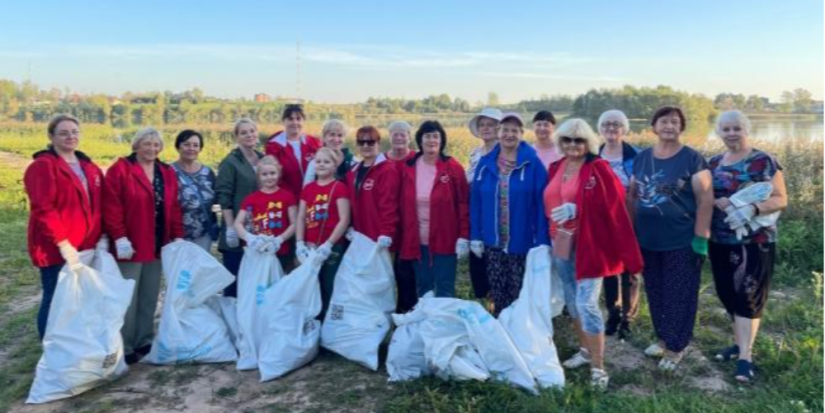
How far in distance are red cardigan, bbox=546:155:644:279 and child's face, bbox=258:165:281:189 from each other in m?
1.90

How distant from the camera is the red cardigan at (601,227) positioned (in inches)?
113

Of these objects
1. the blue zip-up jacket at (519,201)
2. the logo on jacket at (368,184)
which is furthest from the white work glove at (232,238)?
the blue zip-up jacket at (519,201)

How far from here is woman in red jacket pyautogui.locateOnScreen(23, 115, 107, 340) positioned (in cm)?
311

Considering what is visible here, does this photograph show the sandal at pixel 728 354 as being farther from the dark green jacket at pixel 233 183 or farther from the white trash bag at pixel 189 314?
the dark green jacket at pixel 233 183

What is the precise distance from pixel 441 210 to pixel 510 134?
619mm

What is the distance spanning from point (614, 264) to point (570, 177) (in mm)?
508

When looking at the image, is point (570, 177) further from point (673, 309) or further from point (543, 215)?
point (673, 309)

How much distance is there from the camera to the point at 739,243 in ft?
10.0

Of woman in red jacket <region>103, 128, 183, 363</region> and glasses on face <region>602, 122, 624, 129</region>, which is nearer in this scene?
woman in red jacket <region>103, 128, 183, 363</region>

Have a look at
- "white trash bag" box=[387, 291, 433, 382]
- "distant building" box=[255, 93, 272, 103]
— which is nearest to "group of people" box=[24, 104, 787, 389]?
"white trash bag" box=[387, 291, 433, 382]

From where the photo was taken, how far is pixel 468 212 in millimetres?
3547

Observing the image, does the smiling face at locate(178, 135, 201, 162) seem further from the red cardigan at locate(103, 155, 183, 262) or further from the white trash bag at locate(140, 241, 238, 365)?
the white trash bag at locate(140, 241, 238, 365)

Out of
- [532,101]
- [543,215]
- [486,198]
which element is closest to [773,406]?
[543,215]

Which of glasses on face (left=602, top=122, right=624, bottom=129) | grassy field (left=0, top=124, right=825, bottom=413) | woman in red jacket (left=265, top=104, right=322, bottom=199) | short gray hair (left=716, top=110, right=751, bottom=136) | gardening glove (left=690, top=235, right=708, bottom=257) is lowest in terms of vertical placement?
grassy field (left=0, top=124, right=825, bottom=413)
